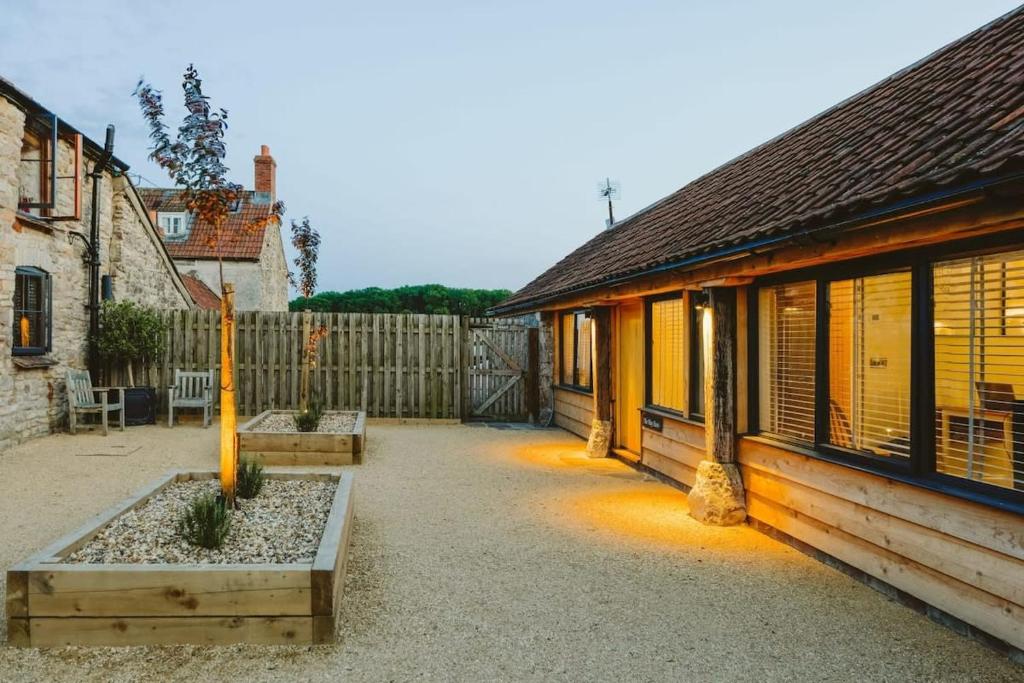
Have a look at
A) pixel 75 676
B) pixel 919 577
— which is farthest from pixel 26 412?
pixel 919 577

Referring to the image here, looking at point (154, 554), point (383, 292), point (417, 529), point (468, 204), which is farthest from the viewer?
point (468, 204)

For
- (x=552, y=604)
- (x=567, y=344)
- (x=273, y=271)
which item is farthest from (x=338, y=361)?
(x=273, y=271)

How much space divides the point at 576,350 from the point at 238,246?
15686mm

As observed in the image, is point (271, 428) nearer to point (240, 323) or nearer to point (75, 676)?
point (240, 323)

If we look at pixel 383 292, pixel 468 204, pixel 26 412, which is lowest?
pixel 26 412

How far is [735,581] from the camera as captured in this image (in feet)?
15.6

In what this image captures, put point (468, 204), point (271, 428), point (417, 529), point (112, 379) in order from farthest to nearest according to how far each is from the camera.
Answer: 1. point (468, 204)
2. point (112, 379)
3. point (271, 428)
4. point (417, 529)

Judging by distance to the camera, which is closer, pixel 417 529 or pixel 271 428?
pixel 417 529

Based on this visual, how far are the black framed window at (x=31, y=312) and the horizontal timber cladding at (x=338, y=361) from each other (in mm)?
2604

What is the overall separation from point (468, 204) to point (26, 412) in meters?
121

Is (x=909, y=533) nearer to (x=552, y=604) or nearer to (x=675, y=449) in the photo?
(x=552, y=604)

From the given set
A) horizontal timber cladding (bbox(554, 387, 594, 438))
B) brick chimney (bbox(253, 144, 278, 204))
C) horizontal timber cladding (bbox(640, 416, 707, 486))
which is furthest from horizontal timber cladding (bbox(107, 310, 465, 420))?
brick chimney (bbox(253, 144, 278, 204))

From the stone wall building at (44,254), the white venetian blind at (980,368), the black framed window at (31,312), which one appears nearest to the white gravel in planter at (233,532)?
the white venetian blind at (980,368)

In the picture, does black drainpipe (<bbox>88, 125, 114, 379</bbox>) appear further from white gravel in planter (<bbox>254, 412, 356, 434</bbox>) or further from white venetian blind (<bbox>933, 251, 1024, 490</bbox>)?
white venetian blind (<bbox>933, 251, 1024, 490</bbox>)
